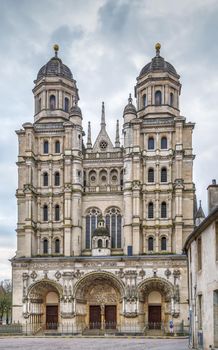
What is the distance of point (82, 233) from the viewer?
64.9m

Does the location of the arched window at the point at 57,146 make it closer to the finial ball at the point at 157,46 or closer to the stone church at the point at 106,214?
the stone church at the point at 106,214

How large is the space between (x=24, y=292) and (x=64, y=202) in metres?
10.4

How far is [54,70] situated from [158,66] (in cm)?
1232

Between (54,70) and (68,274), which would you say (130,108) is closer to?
(54,70)

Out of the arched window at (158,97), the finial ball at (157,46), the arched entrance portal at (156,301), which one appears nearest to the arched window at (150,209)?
the arched entrance portal at (156,301)

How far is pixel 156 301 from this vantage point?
61.9 m

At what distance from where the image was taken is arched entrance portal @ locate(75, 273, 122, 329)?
6134 centimetres

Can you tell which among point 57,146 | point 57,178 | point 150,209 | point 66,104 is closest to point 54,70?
point 66,104

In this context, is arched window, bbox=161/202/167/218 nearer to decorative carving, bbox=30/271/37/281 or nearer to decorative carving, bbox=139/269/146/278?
decorative carving, bbox=139/269/146/278

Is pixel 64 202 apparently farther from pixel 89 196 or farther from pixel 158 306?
pixel 158 306

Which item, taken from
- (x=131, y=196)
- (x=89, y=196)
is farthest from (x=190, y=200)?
(x=89, y=196)

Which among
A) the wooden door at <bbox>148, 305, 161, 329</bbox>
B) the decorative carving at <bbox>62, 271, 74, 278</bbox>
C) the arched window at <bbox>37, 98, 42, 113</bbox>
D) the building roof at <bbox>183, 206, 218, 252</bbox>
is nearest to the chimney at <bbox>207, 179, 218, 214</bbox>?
the building roof at <bbox>183, 206, 218, 252</bbox>

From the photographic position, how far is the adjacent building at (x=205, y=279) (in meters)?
25.8

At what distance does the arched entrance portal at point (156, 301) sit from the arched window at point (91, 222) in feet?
27.4
